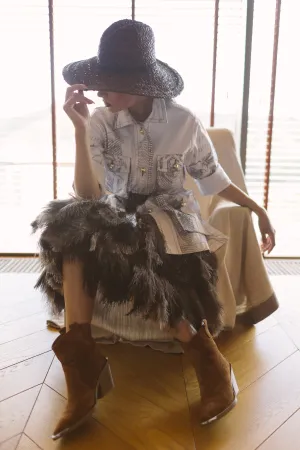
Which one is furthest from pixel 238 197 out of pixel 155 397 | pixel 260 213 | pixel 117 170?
pixel 155 397

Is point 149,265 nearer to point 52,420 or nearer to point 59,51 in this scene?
point 52,420

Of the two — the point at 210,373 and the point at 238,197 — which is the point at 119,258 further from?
the point at 238,197

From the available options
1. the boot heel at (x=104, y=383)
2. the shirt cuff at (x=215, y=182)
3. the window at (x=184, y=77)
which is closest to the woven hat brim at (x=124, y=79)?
the shirt cuff at (x=215, y=182)

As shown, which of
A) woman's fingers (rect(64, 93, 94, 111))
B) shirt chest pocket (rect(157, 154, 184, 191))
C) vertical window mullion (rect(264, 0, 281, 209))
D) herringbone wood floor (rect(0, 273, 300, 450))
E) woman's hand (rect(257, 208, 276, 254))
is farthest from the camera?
vertical window mullion (rect(264, 0, 281, 209))

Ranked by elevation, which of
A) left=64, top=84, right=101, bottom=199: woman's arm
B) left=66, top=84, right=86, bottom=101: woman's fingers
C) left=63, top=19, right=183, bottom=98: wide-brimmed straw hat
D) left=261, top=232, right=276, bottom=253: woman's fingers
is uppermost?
left=63, top=19, right=183, bottom=98: wide-brimmed straw hat

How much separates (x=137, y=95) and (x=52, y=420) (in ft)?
2.75

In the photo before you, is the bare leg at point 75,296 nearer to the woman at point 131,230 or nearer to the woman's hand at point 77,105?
the woman at point 131,230

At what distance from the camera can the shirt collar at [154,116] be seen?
1.31 metres

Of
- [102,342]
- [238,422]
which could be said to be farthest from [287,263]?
[238,422]

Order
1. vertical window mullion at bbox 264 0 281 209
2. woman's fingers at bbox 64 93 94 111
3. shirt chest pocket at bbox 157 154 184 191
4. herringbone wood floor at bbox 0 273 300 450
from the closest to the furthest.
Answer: herringbone wood floor at bbox 0 273 300 450
woman's fingers at bbox 64 93 94 111
shirt chest pocket at bbox 157 154 184 191
vertical window mullion at bbox 264 0 281 209

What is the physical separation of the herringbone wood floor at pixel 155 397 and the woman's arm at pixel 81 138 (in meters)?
0.55

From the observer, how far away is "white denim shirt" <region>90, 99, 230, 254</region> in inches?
51.4

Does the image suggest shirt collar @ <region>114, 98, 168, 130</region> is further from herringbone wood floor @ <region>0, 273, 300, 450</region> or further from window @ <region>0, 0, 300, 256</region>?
window @ <region>0, 0, 300, 256</region>

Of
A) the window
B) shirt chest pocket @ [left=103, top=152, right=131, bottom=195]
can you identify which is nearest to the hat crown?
shirt chest pocket @ [left=103, top=152, right=131, bottom=195]
